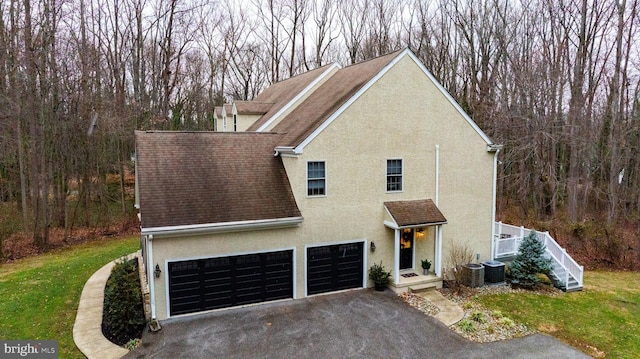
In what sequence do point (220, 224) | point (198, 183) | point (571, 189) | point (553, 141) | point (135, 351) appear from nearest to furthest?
point (135, 351), point (220, 224), point (198, 183), point (553, 141), point (571, 189)

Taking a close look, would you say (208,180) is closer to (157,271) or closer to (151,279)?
(157,271)

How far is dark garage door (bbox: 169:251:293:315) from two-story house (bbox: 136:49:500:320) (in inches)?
1.2

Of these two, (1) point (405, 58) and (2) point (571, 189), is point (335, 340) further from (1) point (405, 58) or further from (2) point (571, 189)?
(2) point (571, 189)

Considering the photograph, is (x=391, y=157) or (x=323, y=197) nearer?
(x=323, y=197)

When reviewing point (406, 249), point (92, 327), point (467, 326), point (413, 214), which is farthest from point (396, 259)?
point (92, 327)

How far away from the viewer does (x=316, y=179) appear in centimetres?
1254

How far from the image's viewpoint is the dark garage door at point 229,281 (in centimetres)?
1105

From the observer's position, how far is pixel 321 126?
12.3 m

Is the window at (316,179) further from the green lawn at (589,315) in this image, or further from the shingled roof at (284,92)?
Result: the green lawn at (589,315)

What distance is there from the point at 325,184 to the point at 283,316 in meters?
4.30

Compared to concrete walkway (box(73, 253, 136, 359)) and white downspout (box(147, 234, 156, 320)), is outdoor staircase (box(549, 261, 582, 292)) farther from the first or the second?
concrete walkway (box(73, 253, 136, 359))

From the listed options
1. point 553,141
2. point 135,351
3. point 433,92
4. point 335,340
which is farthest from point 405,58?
point 553,141

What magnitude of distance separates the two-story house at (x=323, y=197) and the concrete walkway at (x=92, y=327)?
1458mm

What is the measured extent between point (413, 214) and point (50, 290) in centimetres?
1296
